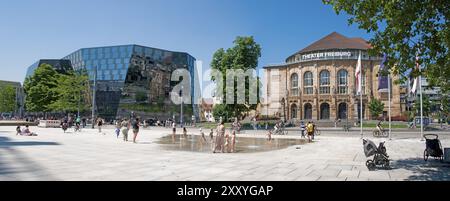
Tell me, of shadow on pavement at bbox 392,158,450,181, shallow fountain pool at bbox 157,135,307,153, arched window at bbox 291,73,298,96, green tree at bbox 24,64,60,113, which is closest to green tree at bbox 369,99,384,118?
arched window at bbox 291,73,298,96

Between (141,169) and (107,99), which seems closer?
(141,169)

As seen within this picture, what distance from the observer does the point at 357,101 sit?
254ft

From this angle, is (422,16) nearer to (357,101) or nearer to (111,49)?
(357,101)

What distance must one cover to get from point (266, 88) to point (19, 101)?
7659 cm

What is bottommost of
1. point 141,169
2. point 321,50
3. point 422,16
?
point 141,169

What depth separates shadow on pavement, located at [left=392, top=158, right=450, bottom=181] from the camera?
967 centimetres

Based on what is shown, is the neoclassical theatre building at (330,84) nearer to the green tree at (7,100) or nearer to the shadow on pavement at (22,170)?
the shadow on pavement at (22,170)

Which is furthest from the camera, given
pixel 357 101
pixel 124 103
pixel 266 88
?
pixel 266 88

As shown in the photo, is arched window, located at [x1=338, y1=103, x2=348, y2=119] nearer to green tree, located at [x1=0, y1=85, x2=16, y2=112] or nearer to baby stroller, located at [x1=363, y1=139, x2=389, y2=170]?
baby stroller, located at [x1=363, y1=139, x2=389, y2=170]

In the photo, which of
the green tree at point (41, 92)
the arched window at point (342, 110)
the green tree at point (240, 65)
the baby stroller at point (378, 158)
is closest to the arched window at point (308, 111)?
the arched window at point (342, 110)

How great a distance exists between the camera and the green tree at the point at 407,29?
383 inches

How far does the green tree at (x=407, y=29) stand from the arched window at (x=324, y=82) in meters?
74.2
